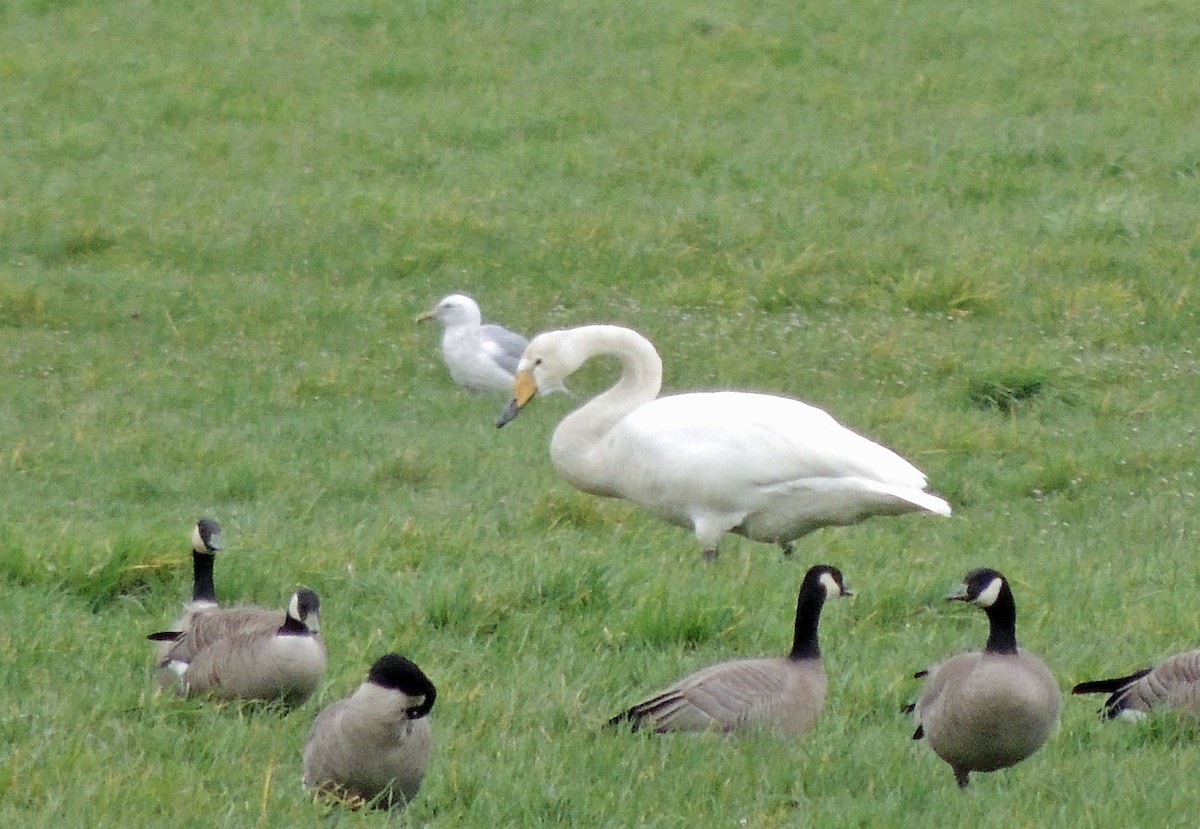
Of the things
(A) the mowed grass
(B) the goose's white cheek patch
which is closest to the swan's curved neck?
(A) the mowed grass

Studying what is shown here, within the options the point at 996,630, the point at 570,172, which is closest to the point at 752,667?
the point at 996,630

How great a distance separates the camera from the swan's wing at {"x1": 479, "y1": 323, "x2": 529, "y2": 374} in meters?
12.2

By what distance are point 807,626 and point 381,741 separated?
157 centimetres

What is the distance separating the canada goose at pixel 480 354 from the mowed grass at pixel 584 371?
0.61ft

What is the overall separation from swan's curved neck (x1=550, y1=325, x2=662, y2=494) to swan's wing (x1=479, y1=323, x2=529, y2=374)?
9.88 feet

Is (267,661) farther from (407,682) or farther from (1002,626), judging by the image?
(1002,626)

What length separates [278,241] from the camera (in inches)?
571

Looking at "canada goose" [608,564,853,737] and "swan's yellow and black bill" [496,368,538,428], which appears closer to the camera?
"canada goose" [608,564,853,737]

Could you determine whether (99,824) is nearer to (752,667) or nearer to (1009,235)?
(752,667)

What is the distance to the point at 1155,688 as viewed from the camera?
5.38 m

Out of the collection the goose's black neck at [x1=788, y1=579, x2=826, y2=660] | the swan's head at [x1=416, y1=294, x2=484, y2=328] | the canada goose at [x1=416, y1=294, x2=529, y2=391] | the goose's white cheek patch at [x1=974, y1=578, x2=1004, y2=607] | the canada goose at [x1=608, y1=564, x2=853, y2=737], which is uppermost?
the goose's white cheek patch at [x1=974, y1=578, x2=1004, y2=607]

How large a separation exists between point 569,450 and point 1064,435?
134 inches

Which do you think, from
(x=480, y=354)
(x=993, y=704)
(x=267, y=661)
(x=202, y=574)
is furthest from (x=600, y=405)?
(x=993, y=704)

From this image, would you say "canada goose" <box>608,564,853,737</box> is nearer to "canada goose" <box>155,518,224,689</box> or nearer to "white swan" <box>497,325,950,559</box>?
"canada goose" <box>155,518,224,689</box>
